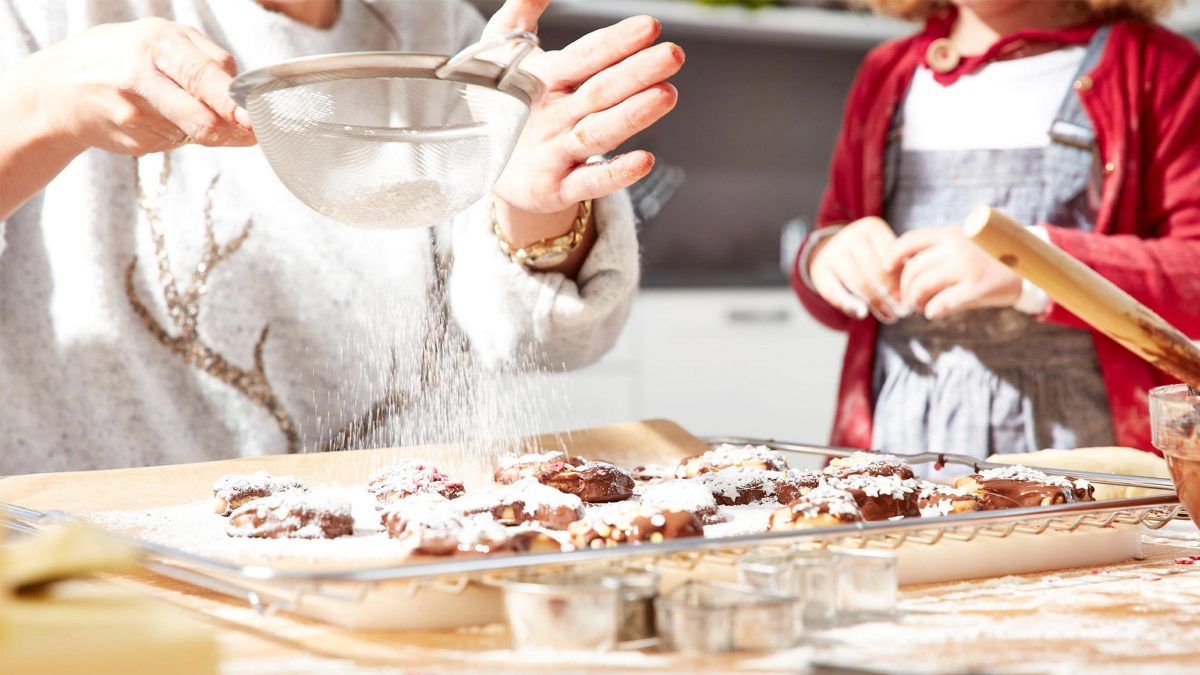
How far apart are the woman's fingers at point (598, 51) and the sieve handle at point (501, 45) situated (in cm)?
13

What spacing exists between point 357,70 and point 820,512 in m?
0.52

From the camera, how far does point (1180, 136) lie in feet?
5.74

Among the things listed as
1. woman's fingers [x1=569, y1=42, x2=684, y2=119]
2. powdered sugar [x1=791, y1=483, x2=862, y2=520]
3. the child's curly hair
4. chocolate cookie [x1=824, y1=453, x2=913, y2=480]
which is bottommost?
powdered sugar [x1=791, y1=483, x2=862, y2=520]

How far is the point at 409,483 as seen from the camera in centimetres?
115

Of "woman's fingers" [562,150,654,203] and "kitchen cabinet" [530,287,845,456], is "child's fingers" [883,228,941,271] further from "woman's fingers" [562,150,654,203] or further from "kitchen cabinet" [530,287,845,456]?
"kitchen cabinet" [530,287,845,456]

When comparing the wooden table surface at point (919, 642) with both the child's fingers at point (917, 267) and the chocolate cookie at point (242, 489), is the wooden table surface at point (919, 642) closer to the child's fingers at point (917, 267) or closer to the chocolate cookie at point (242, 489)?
the chocolate cookie at point (242, 489)

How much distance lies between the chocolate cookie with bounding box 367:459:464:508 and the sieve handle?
15.1 inches

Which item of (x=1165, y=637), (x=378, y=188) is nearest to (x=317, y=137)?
(x=378, y=188)

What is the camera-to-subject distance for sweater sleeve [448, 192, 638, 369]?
1489mm

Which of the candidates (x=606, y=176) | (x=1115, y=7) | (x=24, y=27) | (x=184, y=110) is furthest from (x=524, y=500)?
(x=1115, y=7)

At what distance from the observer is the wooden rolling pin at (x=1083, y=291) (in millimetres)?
820

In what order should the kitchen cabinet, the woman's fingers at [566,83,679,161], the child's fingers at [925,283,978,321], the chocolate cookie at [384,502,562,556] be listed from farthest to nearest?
the kitchen cabinet < the child's fingers at [925,283,978,321] < the woman's fingers at [566,83,679,161] < the chocolate cookie at [384,502,562,556]

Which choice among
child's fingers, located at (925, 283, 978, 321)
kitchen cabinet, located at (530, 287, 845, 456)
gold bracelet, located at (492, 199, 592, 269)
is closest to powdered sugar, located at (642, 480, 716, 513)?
gold bracelet, located at (492, 199, 592, 269)

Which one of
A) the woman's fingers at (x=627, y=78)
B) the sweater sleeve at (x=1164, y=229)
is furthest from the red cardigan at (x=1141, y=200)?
the woman's fingers at (x=627, y=78)
